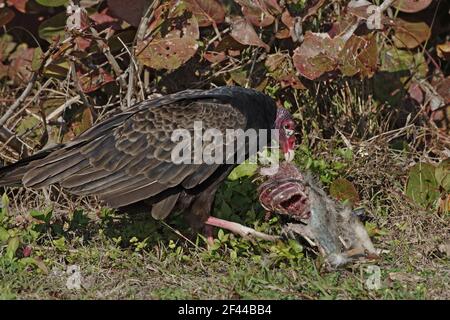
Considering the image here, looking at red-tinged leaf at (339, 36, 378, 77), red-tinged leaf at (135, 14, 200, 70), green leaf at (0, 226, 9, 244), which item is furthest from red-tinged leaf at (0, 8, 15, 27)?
red-tinged leaf at (339, 36, 378, 77)

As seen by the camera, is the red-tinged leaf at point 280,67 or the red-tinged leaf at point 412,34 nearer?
the red-tinged leaf at point 280,67

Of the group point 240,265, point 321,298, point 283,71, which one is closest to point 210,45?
point 283,71

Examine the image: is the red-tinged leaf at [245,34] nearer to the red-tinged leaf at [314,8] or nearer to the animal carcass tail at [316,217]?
the red-tinged leaf at [314,8]

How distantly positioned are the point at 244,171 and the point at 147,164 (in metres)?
0.96

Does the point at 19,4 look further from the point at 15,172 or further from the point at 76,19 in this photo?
the point at 15,172

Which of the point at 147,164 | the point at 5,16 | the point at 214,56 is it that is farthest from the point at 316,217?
the point at 5,16

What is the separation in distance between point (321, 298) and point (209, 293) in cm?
54

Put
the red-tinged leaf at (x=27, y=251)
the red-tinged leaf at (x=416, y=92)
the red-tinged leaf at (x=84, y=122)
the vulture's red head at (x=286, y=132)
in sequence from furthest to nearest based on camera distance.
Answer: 1. the red-tinged leaf at (x=416, y=92)
2. the red-tinged leaf at (x=84, y=122)
3. the vulture's red head at (x=286, y=132)
4. the red-tinged leaf at (x=27, y=251)

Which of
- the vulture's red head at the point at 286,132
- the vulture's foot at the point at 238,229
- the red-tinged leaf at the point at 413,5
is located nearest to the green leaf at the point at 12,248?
the vulture's foot at the point at 238,229

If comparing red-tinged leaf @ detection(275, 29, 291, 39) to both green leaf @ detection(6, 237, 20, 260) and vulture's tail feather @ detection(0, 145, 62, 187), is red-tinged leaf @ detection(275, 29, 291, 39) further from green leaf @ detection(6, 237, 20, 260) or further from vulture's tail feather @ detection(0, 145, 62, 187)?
green leaf @ detection(6, 237, 20, 260)

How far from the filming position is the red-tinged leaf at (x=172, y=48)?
219 inches

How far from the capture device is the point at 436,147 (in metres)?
6.02

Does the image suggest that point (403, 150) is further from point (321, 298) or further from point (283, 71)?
point (321, 298)

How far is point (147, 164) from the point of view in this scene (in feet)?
16.0
